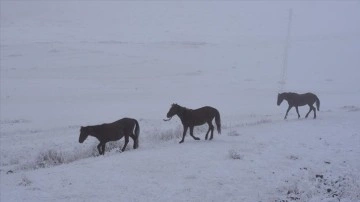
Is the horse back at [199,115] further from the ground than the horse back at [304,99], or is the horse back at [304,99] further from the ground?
the horse back at [304,99]

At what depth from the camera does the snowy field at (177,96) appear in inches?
374

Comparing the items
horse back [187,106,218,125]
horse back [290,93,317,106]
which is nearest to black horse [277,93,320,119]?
horse back [290,93,317,106]

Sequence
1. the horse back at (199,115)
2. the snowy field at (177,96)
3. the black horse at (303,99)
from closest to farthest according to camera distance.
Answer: the snowy field at (177,96)
the horse back at (199,115)
the black horse at (303,99)

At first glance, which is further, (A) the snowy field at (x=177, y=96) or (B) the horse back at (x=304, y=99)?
(B) the horse back at (x=304, y=99)

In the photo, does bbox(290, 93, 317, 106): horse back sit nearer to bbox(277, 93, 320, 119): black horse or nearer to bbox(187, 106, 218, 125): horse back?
bbox(277, 93, 320, 119): black horse

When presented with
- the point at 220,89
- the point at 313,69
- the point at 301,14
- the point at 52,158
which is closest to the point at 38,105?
the point at 220,89

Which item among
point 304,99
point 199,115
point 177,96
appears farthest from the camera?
point 177,96

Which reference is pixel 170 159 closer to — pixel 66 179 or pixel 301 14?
pixel 66 179

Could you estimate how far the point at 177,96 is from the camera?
33.3 metres

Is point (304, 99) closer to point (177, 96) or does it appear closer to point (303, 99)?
point (303, 99)

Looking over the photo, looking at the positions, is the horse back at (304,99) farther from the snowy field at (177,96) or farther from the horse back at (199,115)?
the horse back at (199,115)

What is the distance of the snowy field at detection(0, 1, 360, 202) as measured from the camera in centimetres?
949

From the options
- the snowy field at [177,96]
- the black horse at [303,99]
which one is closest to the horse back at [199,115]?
the snowy field at [177,96]

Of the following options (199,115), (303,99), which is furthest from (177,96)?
(199,115)
